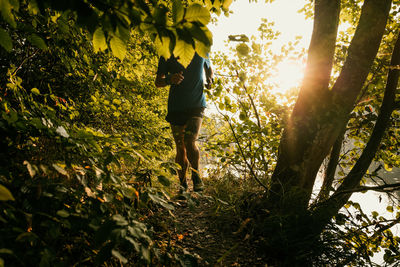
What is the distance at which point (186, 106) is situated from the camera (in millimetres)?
2709

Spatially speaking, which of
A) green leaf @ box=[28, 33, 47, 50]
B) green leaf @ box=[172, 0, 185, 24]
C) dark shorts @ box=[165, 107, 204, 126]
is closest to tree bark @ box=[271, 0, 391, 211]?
dark shorts @ box=[165, 107, 204, 126]

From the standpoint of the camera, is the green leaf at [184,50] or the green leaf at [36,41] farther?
the green leaf at [36,41]

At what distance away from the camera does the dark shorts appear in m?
2.75

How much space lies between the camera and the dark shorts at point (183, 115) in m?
2.75

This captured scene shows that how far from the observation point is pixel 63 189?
2.93ft

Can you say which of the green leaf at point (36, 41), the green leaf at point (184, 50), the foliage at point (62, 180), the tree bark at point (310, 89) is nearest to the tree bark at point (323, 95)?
the tree bark at point (310, 89)

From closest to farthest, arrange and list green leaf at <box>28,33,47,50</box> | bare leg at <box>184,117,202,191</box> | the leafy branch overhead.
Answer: the leafy branch overhead → green leaf at <box>28,33,47,50</box> → bare leg at <box>184,117,202,191</box>

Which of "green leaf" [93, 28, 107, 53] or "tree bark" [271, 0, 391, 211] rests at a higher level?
"tree bark" [271, 0, 391, 211]

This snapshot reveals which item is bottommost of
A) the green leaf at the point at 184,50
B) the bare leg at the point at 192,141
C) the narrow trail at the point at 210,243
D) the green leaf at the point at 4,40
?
the narrow trail at the point at 210,243

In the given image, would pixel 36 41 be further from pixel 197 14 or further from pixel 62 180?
pixel 197 14

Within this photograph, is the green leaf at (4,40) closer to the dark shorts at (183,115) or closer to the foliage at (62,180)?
the foliage at (62,180)

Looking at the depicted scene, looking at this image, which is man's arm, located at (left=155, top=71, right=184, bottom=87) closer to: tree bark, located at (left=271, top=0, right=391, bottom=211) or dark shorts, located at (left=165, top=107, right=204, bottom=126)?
dark shorts, located at (left=165, top=107, right=204, bottom=126)

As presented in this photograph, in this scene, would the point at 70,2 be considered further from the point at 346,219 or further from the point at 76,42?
the point at 346,219

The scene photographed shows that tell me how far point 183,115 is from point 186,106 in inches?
6.5
